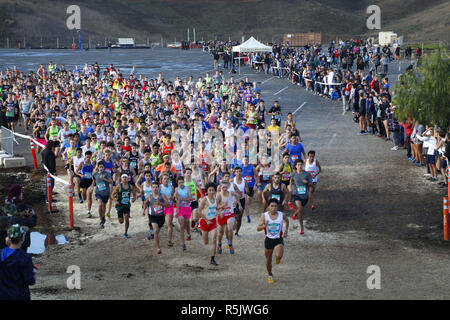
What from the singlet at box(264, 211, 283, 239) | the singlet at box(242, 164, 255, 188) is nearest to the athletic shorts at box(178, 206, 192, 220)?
the singlet at box(242, 164, 255, 188)

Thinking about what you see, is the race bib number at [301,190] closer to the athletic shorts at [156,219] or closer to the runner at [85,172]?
the athletic shorts at [156,219]

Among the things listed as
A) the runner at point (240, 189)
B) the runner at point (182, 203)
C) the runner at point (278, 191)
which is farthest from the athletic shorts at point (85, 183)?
the runner at point (278, 191)

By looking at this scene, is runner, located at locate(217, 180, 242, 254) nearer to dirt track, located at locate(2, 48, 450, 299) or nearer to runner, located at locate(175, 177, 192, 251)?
dirt track, located at locate(2, 48, 450, 299)

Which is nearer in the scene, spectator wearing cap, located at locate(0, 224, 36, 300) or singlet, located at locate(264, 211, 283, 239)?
A: spectator wearing cap, located at locate(0, 224, 36, 300)

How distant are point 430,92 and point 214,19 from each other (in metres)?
92.6

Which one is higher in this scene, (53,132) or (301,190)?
(53,132)

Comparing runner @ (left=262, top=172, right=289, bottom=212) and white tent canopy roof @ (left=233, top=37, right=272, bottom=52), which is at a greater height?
white tent canopy roof @ (left=233, top=37, right=272, bottom=52)

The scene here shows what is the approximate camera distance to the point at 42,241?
13.3 meters

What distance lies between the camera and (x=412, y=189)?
16.9m

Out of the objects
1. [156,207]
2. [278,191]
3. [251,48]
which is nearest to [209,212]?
[156,207]

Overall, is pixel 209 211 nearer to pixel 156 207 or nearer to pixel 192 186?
pixel 156 207

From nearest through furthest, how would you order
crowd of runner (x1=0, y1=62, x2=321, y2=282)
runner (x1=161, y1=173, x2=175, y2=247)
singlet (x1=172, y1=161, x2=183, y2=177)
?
crowd of runner (x1=0, y1=62, x2=321, y2=282)
runner (x1=161, y1=173, x2=175, y2=247)
singlet (x1=172, y1=161, x2=183, y2=177)

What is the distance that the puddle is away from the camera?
42.1 ft
